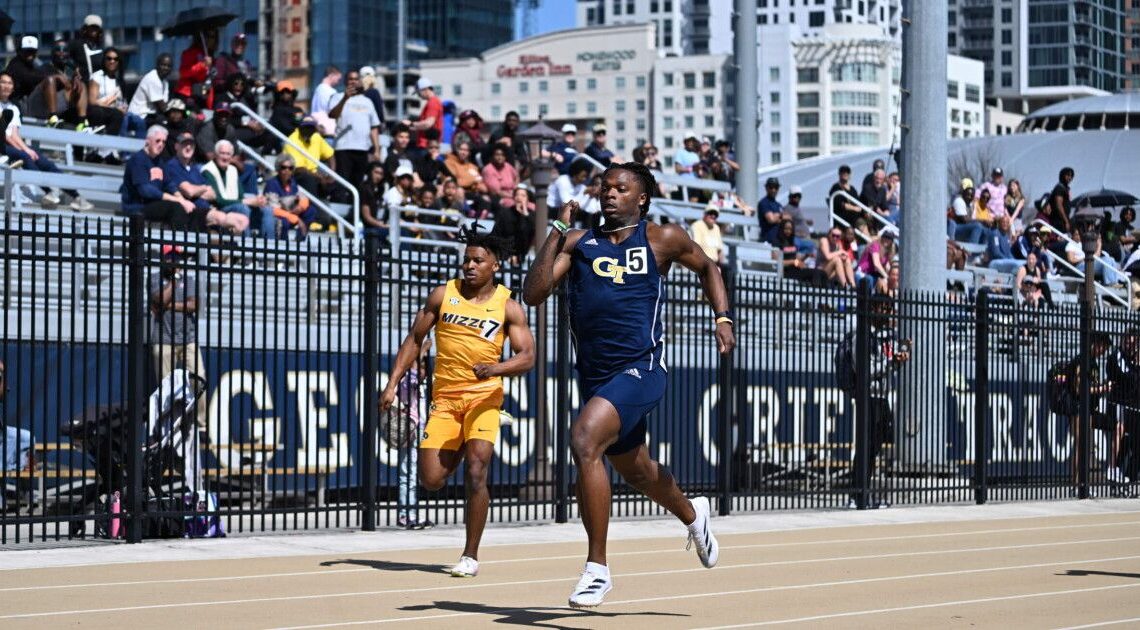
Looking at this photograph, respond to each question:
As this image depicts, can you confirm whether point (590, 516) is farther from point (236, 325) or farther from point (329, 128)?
point (329, 128)

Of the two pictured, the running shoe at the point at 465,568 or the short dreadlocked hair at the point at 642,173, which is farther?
the running shoe at the point at 465,568

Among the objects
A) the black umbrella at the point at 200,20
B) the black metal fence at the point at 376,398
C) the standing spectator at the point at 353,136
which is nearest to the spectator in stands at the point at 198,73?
the black umbrella at the point at 200,20

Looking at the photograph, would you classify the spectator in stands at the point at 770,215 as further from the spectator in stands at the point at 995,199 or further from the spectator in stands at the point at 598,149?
the spectator in stands at the point at 995,199

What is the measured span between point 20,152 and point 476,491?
363 inches

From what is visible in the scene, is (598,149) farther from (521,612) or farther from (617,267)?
(521,612)

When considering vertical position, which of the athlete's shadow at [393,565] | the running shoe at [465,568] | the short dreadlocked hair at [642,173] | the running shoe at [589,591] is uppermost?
the short dreadlocked hair at [642,173]

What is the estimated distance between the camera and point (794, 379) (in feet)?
63.0

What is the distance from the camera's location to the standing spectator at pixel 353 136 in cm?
2355

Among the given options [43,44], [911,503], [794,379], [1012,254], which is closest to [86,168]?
[794,379]

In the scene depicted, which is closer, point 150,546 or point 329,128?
point 150,546

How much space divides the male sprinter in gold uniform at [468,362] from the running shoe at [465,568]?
225 millimetres

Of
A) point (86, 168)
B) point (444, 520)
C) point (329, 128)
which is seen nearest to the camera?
point (444, 520)

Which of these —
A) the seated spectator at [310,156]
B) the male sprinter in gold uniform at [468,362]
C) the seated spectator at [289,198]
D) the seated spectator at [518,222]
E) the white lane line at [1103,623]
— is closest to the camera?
the white lane line at [1103,623]

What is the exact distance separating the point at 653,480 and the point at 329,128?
15.2 metres
